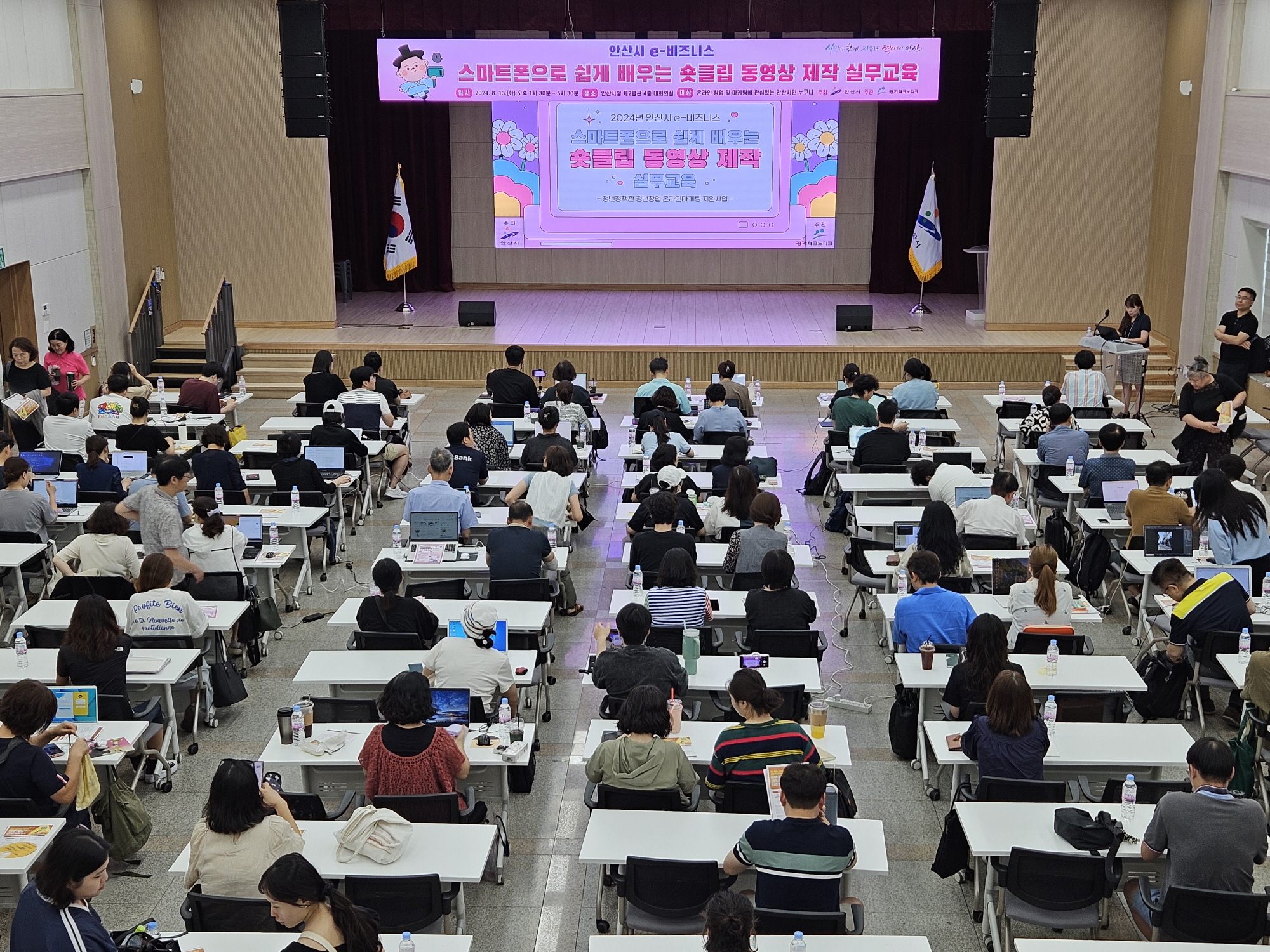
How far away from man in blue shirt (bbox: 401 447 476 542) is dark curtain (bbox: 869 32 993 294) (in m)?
13.2

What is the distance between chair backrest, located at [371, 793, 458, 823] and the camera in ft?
19.3

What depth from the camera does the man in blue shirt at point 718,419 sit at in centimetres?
1195

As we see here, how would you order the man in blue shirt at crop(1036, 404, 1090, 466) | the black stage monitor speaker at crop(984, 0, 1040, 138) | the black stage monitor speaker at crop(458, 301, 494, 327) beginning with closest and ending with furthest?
the man in blue shirt at crop(1036, 404, 1090, 466) < the black stage monitor speaker at crop(984, 0, 1040, 138) < the black stage monitor speaker at crop(458, 301, 494, 327)

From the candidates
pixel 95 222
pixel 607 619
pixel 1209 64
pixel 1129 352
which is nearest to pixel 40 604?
pixel 607 619

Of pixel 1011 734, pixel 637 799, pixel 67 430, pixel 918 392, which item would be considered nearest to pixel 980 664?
pixel 1011 734

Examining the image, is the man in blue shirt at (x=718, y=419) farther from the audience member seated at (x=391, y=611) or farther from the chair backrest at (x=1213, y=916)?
the chair backrest at (x=1213, y=916)

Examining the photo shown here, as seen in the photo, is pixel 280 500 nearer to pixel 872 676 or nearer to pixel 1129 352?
pixel 872 676

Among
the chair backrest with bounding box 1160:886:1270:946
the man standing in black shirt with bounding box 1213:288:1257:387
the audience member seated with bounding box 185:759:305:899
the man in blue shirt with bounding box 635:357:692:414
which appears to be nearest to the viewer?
the chair backrest with bounding box 1160:886:1270:946

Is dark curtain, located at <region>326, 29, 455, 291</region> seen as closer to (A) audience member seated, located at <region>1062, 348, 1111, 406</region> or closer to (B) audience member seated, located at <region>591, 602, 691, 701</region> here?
(A) audience member seated, located at <region>1062, 348, 1111, 406</region>

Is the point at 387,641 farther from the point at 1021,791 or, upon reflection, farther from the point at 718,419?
the point at 718,419

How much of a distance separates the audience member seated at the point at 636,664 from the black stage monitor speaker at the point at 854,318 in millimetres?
11971

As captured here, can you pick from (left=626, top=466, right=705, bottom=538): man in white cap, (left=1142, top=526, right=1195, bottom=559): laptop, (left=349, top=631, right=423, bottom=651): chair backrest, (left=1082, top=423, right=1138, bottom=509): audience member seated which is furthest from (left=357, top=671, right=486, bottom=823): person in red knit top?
→ (left=1082, top=423, right=1138, bottom=509): audience member seated

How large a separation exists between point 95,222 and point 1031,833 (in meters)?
13.9

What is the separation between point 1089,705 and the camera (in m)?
7.09
